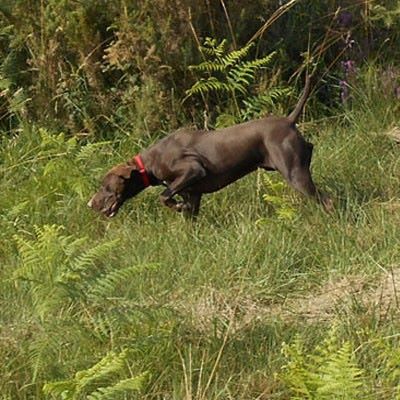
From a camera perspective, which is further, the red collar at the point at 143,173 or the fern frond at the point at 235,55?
the fern frond at the point at 235,55

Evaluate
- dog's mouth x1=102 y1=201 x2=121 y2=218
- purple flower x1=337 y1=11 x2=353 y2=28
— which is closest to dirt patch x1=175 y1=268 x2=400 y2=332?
dog's mouth x1=102 y1=201 x2=121 y2=218

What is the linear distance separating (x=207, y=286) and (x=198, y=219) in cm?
145

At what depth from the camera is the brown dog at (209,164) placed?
7262 mm

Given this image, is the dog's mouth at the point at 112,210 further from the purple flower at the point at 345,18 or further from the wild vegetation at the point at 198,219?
the purple flower at the point at 345,18

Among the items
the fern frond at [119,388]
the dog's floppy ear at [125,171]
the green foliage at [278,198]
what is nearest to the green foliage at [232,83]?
the green foliage at [278,198]

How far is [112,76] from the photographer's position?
9.49 m

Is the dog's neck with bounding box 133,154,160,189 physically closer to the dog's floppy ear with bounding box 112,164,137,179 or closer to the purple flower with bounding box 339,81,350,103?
the dog's floppy ear with bounding box 112,164,137,179

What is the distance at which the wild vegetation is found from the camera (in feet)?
15.6

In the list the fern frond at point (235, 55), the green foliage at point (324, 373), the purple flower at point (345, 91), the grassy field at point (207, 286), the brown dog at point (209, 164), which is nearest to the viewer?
the green foliage at point (324, 373)

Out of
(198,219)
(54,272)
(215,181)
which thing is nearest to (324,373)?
(54,272)

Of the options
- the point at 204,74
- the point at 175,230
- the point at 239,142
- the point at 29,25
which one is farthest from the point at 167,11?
the point at 175,230

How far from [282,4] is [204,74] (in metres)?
1.07

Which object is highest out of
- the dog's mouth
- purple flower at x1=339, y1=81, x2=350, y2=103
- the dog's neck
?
the dog's neck

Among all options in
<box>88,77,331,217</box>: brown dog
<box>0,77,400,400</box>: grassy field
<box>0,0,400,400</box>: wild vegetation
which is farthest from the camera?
<box>88,77,331,217</box>: brown dog
